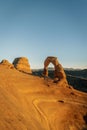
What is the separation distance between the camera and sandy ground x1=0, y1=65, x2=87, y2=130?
18031 mm

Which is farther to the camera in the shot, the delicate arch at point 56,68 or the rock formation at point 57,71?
the delicate arch at point 56,68

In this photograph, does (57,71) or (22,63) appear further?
(22,63)

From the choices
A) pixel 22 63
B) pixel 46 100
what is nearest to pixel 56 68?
pixel 46 100

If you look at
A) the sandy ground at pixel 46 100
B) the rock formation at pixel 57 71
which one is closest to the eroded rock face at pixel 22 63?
the rock formation at pixel 57 71

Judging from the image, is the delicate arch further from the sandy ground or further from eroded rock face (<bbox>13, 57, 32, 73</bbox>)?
eroded rock face (<bbox>13, 57, 32, 73</bbox>)

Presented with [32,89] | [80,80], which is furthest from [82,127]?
[80,80]

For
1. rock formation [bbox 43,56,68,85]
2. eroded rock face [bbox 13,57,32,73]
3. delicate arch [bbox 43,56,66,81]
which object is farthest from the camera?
eroded rock face [bbox 13,57,32,73]

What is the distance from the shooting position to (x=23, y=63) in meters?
64.3

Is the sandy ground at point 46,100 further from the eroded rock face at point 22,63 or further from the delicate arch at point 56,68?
the eroded rock face at point 22,63

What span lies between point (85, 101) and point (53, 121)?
Answer: 7502 millimetres

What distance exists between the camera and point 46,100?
23.2 meters

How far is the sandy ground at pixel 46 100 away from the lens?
59.2 feet

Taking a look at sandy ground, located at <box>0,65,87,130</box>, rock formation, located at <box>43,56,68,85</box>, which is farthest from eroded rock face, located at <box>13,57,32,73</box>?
sandy ground, located at <box>0,65,87,130</box>

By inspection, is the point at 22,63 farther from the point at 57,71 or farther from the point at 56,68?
the point at 57,71
